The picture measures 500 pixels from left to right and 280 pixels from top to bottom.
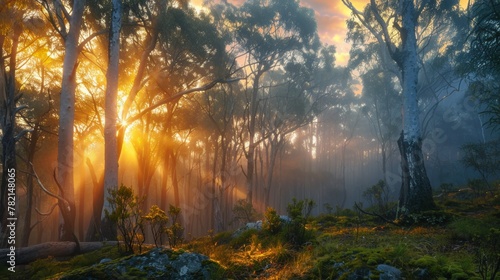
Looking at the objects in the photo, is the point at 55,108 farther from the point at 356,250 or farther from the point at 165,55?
the point at 356,250

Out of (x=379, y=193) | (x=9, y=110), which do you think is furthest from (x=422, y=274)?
(x=9, y=110)

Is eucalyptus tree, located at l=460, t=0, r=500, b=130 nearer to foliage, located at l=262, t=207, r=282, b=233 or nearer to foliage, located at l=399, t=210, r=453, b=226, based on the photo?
foliage, located at l=399, t=210, r=453, b=226

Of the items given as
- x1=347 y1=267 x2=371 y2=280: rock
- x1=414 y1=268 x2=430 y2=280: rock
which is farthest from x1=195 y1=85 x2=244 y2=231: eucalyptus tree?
x1=414 y1=268 x2=430 y2=280: rock

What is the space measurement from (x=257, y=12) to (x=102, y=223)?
17911mm

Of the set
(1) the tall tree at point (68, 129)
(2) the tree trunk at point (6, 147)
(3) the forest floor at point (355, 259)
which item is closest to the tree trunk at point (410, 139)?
(3) the forest floor at point (355, 259)

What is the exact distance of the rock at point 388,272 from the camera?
8.74ft

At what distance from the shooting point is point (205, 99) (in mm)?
21297

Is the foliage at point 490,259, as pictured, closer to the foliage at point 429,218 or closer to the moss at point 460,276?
the moss at point 460,276

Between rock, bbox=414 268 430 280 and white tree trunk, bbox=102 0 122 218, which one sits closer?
rock, bbox=414 268 430 280

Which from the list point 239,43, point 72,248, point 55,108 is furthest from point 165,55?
point 72,248

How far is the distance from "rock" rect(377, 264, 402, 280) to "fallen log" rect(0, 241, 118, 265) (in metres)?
6.79

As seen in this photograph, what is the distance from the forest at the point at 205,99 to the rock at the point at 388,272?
92.9 inches

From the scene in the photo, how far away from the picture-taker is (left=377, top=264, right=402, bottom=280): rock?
2.66 meters

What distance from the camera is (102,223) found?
30.1ft
